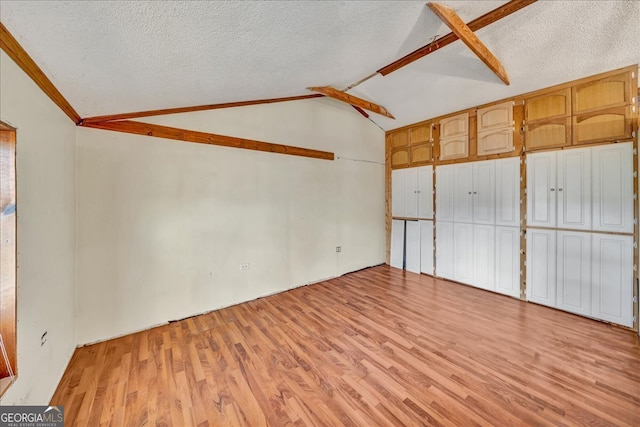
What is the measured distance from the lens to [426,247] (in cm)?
444

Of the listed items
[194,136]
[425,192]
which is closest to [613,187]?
[425,192]

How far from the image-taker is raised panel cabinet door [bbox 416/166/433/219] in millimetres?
4371

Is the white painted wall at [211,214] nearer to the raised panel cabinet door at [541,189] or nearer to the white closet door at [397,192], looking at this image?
the white closet door at [397,192]

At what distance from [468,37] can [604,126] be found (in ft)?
6.46

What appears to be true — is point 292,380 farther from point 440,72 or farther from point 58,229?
point 440,72

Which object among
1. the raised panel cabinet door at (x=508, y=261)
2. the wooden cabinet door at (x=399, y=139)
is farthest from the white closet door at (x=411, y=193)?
the raised panel cabinet door at (x=508, y=261)

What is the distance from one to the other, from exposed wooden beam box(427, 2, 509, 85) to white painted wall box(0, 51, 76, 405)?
109 inches

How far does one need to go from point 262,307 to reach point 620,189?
14.3 feet

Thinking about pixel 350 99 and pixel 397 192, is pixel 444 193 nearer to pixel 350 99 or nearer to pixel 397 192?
pixel 397 192

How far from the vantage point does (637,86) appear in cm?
257

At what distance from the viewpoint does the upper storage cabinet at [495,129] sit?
11.2 ft

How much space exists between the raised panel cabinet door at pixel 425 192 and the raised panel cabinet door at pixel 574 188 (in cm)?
167

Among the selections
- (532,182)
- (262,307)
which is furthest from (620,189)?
(262,307)

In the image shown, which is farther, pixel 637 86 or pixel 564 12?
pixel 637 86
